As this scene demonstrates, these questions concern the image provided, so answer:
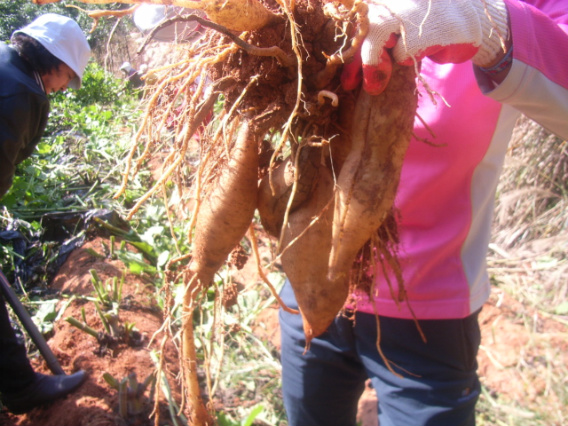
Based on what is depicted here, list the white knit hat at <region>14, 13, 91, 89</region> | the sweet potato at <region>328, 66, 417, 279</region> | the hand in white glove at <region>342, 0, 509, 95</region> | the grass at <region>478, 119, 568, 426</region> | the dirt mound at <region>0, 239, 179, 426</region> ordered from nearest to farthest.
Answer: the hand in white glove at <region>342, 0, 509, 95</region>
the sweet potato at <region>328, 66, 417, 279</region>
the dirt mound at <region>0, 239, 179, 426</region>
the grass at <region>478, 119, 568, 426</region>
the white knit hat at <region>14, 13, 91, 89</region>

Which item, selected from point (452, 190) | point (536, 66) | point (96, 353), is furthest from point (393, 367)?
point (96, 353)

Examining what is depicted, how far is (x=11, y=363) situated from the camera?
6.75 feet

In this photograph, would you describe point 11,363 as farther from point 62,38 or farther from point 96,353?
point 62,38

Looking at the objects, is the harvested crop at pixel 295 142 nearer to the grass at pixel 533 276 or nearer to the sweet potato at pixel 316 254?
the sweet potato at pixel 316 254

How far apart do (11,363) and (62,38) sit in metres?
1.94

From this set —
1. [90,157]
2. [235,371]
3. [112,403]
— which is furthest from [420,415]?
[90,157]

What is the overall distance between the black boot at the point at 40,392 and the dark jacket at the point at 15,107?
3.60 ft

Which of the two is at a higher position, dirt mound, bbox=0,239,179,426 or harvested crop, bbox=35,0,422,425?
harvested crop, bbox=35,0,422,425

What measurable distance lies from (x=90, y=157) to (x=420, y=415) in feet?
16.0

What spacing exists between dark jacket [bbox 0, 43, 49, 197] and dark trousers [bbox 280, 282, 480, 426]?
68.3 inches

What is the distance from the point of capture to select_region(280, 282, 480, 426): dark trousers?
3.67 ft

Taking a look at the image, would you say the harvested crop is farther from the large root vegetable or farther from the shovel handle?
the shovel handle

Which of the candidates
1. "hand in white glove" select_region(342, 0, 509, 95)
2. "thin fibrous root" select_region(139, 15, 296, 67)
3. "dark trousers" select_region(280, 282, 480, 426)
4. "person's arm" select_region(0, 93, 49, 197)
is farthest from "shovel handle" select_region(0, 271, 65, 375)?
"hand in white glove" select_region(342, 0, 509, 95)

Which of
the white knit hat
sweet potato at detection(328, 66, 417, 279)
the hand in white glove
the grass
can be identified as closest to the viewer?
the hand in white glove
